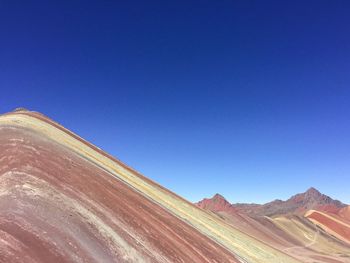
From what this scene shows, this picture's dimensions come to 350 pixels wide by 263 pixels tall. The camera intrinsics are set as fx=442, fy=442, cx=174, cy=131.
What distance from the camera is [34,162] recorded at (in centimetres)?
2017

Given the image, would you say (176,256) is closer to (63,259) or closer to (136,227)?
(136,227)

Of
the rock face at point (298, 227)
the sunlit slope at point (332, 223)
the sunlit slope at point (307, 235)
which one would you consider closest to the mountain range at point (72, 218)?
the rock face at point (298, 227)

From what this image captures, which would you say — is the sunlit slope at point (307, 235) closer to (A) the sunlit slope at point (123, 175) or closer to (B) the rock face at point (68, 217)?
(A) the sunlit slope at point (123, 175)

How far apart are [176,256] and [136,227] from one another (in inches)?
100

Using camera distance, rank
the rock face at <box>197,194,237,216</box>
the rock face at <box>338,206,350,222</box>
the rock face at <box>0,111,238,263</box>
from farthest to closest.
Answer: the rock face at <box>338,206,350,222</box> → the rock face at <box>197,194,237,216</box> → the rock face at <box>0,111,238,263</box>

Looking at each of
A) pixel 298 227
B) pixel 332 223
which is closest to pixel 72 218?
pixel 298 227

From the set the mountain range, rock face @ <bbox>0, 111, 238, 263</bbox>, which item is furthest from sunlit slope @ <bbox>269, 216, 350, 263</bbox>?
rock face @ <bbox>0, 111, 238, 263</bbox>

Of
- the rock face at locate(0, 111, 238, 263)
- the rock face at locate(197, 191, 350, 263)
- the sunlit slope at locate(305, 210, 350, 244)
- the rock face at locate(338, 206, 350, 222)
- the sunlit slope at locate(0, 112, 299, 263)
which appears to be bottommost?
the rock face at locate(0, 111, 238, 263)

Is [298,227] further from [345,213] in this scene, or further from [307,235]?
[345,213]

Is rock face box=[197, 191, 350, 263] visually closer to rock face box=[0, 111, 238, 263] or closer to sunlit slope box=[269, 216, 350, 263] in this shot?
sunlit slope box=[269, 216, 350, 263]

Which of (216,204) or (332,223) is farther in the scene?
(332,223)

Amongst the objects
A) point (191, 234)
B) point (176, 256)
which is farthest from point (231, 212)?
point (176, 256)

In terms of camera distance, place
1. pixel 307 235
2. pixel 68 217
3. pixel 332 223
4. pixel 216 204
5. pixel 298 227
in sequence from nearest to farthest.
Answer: pixel 68 217
pixel 307 235
pixel 298 227
pixel 216 204
pixel 332 223

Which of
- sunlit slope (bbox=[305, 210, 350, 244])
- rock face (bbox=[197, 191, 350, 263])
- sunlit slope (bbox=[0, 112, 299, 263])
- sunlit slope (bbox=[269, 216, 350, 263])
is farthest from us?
sunlit slope (bbox=[305, 210, 350, 244])
